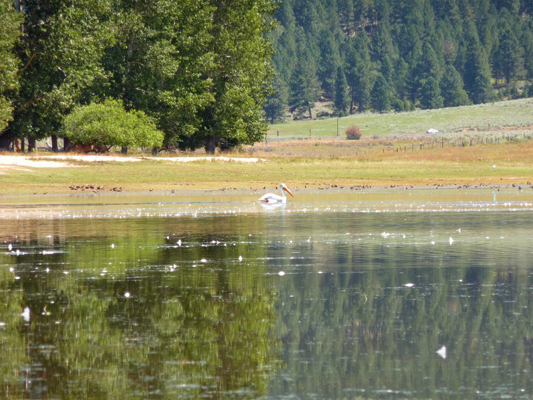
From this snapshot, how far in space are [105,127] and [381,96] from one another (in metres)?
158

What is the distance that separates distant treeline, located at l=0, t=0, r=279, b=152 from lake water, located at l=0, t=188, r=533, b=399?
31.6 metres

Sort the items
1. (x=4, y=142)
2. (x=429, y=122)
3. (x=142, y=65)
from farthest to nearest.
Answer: (x=429, y=122) < (x=142, y=65) < (x=4, y=142)

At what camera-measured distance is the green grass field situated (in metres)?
153

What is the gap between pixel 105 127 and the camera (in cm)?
4631

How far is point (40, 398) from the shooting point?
577cm

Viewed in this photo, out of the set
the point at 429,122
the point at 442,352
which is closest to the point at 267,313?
the point at 442,352

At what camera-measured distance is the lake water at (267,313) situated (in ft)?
20.2

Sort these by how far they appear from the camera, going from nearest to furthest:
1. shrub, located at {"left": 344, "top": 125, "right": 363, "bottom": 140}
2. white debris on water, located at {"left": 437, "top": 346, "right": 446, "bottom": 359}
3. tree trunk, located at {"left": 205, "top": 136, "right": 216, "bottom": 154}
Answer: white debris on water, located at {"left": 437, "top": 346, "right": 446, "bottom": 359}, tree trunk, located at {"left": 205, "top": 136, "right": 216, "bottom": 154}, shrub, located at {"left": 344, "top": 125, "right": 363, "bottom": 140}

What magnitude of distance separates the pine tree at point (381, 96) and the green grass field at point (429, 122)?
13.8m

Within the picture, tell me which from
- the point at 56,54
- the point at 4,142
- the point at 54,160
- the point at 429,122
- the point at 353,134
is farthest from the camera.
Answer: the point at 429,122

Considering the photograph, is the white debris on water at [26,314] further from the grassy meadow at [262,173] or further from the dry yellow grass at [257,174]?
the dry yellow grass at [257,174]

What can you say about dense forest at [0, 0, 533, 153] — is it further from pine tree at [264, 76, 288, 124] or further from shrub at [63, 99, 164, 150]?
pine tree at [264, 76, 288, 124]

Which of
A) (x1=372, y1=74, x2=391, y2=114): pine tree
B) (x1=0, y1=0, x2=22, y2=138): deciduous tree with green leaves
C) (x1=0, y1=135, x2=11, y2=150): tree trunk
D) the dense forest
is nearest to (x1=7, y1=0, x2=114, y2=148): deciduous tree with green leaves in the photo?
the dense forest

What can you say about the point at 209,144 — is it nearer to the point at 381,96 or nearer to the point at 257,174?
the point at 257,174
